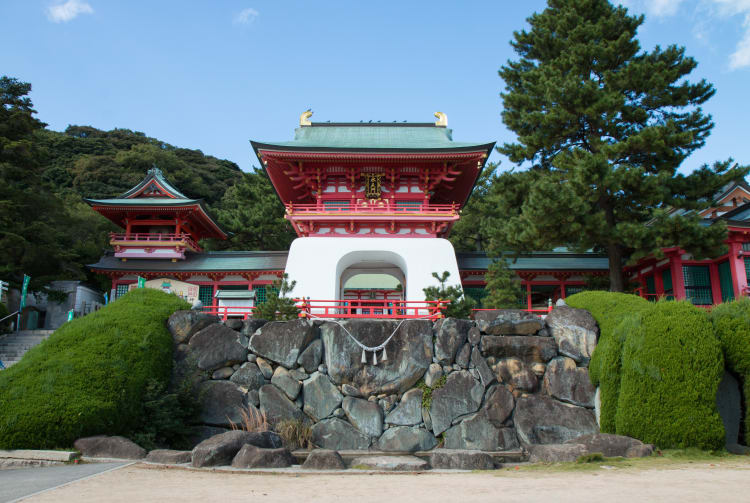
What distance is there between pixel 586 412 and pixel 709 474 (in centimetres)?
495

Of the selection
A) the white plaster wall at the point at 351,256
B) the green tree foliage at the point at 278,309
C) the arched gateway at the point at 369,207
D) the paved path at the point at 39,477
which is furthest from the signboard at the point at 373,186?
the paved path at the point at 39,477

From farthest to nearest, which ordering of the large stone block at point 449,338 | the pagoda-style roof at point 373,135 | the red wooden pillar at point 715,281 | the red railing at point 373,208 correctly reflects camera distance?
the pagoda-style roof at point 373,135, the red railing at point 373,208, the red wooden pillar at point 715,281, the large stone block at point 449,338

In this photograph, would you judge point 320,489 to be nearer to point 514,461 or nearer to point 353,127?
point 514,461

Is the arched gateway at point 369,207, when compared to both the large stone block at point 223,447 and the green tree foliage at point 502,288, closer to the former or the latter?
the green tree foliage at point 502,288

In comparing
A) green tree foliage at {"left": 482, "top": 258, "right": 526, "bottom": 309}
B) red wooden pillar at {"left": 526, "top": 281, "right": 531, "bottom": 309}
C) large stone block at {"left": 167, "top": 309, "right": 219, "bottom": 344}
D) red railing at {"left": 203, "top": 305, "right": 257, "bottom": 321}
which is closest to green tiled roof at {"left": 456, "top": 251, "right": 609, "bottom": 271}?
red wooden pillar at {"left": 526, "top": 281, "right": 531, "bottom": 309}

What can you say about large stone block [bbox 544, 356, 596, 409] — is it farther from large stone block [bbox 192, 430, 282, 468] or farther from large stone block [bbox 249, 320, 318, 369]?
large stone block [bbox 192, 430, 282, 468]

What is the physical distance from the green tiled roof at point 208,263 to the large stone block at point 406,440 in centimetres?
1081

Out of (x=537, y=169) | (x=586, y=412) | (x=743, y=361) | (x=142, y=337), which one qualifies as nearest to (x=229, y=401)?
(x=142, y=337)

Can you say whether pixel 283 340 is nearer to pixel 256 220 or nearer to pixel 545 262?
pixel 545 262

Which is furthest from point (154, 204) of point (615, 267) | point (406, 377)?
point (615, 267)

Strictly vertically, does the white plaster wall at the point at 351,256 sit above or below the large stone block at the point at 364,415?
above

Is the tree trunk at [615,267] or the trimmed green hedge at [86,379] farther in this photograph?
the tree trunk at [615,267]

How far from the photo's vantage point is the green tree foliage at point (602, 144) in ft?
51.9

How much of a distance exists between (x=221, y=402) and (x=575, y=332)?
9507 millimetres
